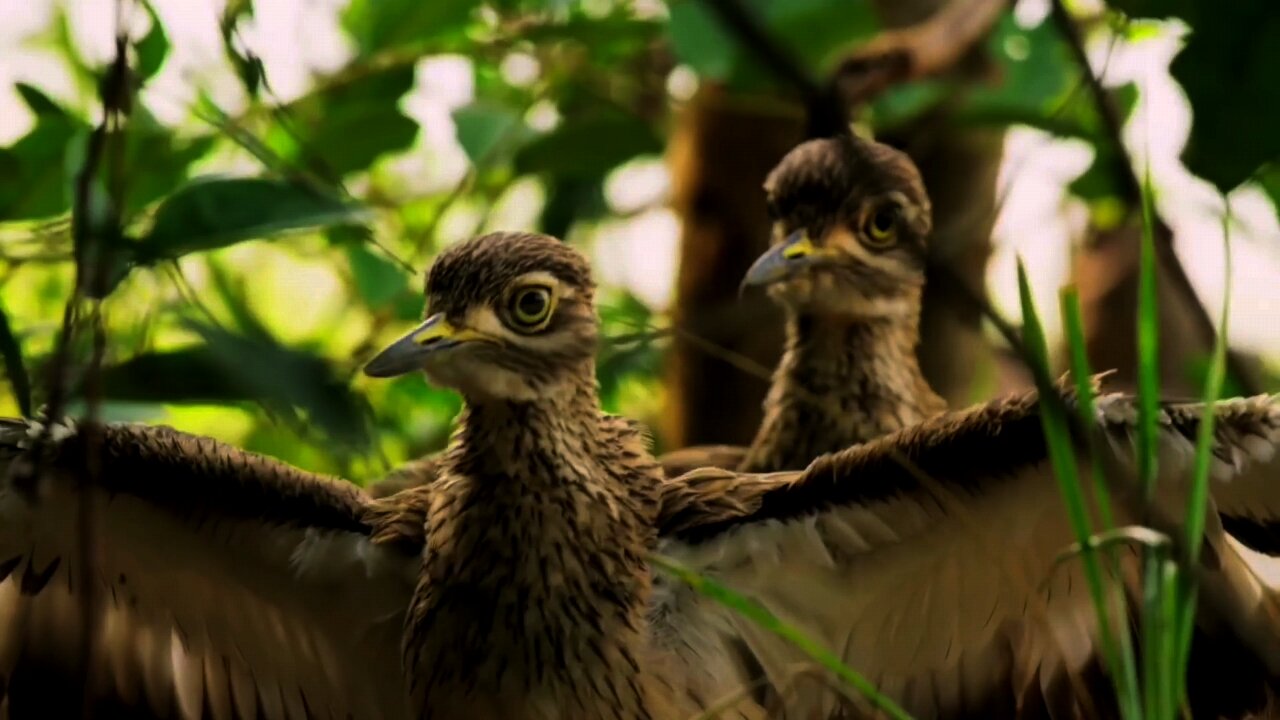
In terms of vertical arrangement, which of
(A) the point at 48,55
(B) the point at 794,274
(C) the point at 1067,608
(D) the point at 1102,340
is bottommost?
(C) the point at 1067,608

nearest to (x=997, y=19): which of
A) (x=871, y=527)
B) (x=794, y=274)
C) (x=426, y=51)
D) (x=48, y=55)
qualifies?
(x=794, y=274)

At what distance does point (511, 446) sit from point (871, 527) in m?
0.33

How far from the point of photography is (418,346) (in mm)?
1246

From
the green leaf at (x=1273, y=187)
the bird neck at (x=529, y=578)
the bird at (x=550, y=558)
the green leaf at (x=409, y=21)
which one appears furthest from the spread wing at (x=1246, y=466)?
the green leaf at (x=409, y=21)

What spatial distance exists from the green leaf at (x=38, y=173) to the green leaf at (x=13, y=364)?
318 millimetres

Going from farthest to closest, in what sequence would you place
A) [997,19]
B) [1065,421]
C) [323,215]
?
[997,19], [323,215], [1065,421]

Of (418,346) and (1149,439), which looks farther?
(418,346)

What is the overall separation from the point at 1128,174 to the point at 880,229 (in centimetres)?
110

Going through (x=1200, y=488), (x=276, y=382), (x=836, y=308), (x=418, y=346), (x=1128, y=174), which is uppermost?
(x=836, y=308)

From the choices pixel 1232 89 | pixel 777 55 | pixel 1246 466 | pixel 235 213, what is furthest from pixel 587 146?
pixel 777 55

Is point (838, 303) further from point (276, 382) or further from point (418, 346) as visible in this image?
point (276, 382)

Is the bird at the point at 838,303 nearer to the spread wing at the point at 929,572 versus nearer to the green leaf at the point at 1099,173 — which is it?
the green leaf at the point at 1099,173

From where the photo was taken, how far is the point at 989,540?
1.33 m

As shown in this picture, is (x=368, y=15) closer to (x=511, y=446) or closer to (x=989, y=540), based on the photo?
(x=511, y=446)
